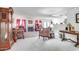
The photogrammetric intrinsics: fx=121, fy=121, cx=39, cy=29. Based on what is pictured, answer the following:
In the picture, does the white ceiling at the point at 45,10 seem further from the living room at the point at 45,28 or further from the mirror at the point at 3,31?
the mirror at the point at 3,31

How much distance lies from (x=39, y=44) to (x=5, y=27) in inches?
30.1

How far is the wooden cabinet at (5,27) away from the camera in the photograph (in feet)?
7.75

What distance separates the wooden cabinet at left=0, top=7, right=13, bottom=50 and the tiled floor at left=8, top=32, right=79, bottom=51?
197 millimetres

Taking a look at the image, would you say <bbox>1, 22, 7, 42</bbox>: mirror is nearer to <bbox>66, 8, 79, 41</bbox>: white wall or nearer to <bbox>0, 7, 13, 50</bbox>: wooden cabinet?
<bbox>0, 7, 13, 50</bbox>: wooden cabinet

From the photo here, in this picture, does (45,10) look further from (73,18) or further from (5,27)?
(5,27)

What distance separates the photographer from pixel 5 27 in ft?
7.86

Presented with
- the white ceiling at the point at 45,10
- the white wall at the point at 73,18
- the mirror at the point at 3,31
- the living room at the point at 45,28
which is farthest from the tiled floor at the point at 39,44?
the white ceiling at the point at 45,10

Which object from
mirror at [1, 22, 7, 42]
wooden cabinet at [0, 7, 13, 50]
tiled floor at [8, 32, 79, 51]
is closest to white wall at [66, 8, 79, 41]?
tiled floor at [8, 32, 79, 51]

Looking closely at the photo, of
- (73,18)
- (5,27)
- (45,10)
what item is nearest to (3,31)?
(5,27)

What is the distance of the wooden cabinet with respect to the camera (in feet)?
7.75

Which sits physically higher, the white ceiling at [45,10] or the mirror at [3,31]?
the white ceiling at [45,10]

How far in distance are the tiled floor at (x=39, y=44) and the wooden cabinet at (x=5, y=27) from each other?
20 cm

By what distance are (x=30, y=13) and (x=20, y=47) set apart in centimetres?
72
